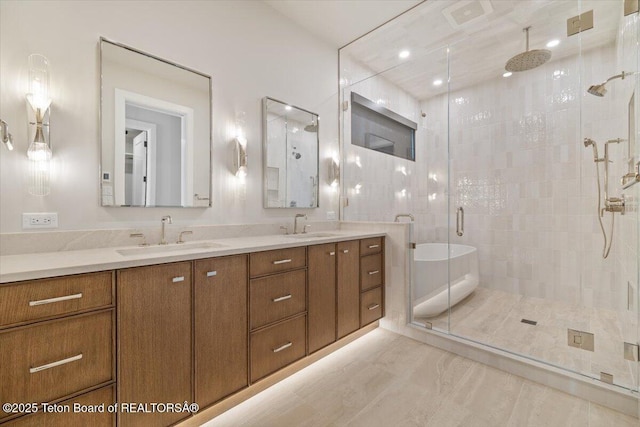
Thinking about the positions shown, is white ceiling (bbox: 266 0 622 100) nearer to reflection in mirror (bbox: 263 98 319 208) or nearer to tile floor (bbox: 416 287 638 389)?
reflection in mirror (bbox: 263 98 319 208)

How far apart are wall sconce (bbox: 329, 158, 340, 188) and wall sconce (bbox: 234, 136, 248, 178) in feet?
3.81

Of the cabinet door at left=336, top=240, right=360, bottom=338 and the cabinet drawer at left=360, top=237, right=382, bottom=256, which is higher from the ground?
the cabinet drawer at left=360, top=237, right=382, bottom=256

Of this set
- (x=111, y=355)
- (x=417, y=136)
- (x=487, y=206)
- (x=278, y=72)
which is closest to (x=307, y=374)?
(x=111, y=355)

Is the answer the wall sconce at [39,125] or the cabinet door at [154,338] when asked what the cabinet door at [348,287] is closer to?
the cabinet door at [154,338]

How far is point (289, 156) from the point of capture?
9.04 ft

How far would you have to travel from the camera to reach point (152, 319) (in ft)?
4.21

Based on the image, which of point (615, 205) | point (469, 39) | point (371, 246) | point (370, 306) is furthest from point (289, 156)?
point (615, 205)

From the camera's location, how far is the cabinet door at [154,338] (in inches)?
47.5

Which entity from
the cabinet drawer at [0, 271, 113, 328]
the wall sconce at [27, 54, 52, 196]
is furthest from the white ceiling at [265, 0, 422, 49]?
the cabinet drawer at [0, 271, 113, 328]

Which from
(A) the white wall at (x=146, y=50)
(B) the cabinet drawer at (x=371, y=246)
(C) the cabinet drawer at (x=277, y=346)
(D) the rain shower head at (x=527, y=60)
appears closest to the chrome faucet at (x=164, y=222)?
(A) the white wall at (x=146, y=50)

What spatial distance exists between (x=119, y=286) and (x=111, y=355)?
290 millimetres

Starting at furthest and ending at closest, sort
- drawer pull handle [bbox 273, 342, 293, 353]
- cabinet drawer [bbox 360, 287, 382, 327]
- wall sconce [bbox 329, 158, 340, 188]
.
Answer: wall sconce [bbox 329, 158, 340, 188], cabinet drawer [bbox 360, 287, 382, 327], drawer pull handle [bbox 273, 342, 293, 353]

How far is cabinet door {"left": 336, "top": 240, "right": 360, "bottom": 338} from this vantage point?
229cm

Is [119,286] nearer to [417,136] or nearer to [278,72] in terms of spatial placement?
[278,72]
